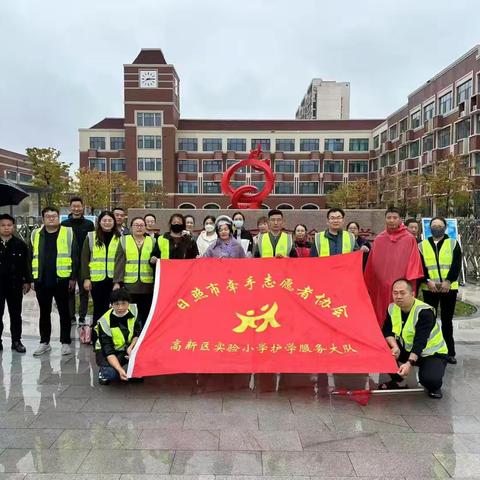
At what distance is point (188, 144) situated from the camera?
43.3 meters

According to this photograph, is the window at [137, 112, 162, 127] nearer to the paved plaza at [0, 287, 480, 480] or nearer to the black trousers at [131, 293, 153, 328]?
the black trousers at [131, 293, 153, 328]

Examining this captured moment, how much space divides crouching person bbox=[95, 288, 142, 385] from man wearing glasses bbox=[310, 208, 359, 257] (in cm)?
204

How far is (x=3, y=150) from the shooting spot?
51.2m

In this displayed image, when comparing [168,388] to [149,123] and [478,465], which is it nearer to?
[478,465]

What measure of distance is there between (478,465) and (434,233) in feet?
8.47

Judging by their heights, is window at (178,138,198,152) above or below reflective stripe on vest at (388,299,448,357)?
above

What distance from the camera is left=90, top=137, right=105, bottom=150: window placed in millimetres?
43125

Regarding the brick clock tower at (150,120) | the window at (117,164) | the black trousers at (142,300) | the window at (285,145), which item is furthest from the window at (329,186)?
the black trousers at (142,300)

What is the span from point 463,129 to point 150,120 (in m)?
26.7

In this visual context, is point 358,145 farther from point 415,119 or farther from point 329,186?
point 415,119

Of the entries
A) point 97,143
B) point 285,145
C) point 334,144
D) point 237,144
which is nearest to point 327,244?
point 237,144

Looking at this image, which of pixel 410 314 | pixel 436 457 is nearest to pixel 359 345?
pixel 410 314

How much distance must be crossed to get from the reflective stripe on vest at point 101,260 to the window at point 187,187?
1521 inches

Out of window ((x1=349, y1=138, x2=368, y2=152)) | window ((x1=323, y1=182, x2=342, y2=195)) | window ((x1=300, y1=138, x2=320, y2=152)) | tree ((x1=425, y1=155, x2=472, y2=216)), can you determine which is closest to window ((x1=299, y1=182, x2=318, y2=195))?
window ((x1=323, y1=182, x2=342, y2=195))
